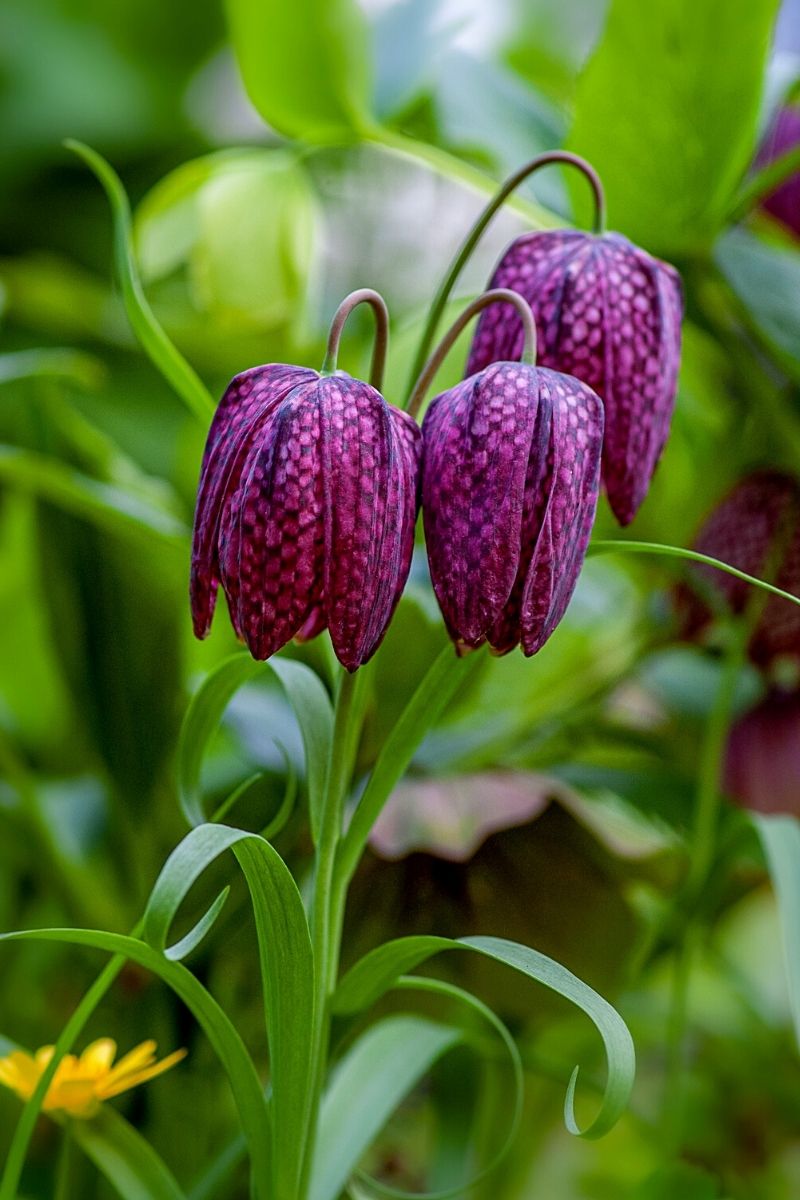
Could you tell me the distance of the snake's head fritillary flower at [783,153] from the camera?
72 cm

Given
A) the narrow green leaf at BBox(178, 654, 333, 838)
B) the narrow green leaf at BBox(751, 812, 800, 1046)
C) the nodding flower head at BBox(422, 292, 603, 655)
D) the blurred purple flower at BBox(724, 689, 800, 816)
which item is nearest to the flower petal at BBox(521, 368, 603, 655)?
the nodding flower head at BBox(422, 292, 603, 655)

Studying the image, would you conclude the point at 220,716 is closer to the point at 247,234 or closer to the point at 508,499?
the point at 508,499

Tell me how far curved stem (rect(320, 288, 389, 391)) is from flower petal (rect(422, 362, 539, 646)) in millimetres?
41

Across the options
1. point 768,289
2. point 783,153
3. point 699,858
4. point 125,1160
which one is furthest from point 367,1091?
point 783,153

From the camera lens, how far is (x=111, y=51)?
72.2 inches

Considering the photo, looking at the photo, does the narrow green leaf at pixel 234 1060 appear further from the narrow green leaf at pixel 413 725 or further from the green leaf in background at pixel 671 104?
the green leaf in background at pixel 671 104

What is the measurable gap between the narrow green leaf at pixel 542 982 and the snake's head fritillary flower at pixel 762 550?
0.95ft

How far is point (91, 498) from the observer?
2.00 ft

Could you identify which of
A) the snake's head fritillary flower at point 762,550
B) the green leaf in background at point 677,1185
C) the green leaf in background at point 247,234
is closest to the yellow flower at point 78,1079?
the green leaf in background at point 677,1185

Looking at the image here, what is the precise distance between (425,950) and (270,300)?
0.52 metres

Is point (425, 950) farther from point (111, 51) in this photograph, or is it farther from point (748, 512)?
point (111, 51)

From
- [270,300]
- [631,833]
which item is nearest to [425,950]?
[631,833]

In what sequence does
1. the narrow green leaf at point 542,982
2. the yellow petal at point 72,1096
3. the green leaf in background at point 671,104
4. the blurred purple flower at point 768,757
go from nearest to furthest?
the narrow green leaf at point 542,982 < the yellow petal at point 72,1096 < the green leaf in background at point 671,104 < the blurred purple flower at point 768,757

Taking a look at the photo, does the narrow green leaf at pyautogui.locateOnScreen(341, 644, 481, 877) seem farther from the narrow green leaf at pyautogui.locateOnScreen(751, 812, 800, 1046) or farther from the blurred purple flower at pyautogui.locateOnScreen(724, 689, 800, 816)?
the blurred purple flower at pyautogui.locateOnScreen(724, 689, 800, 816)
